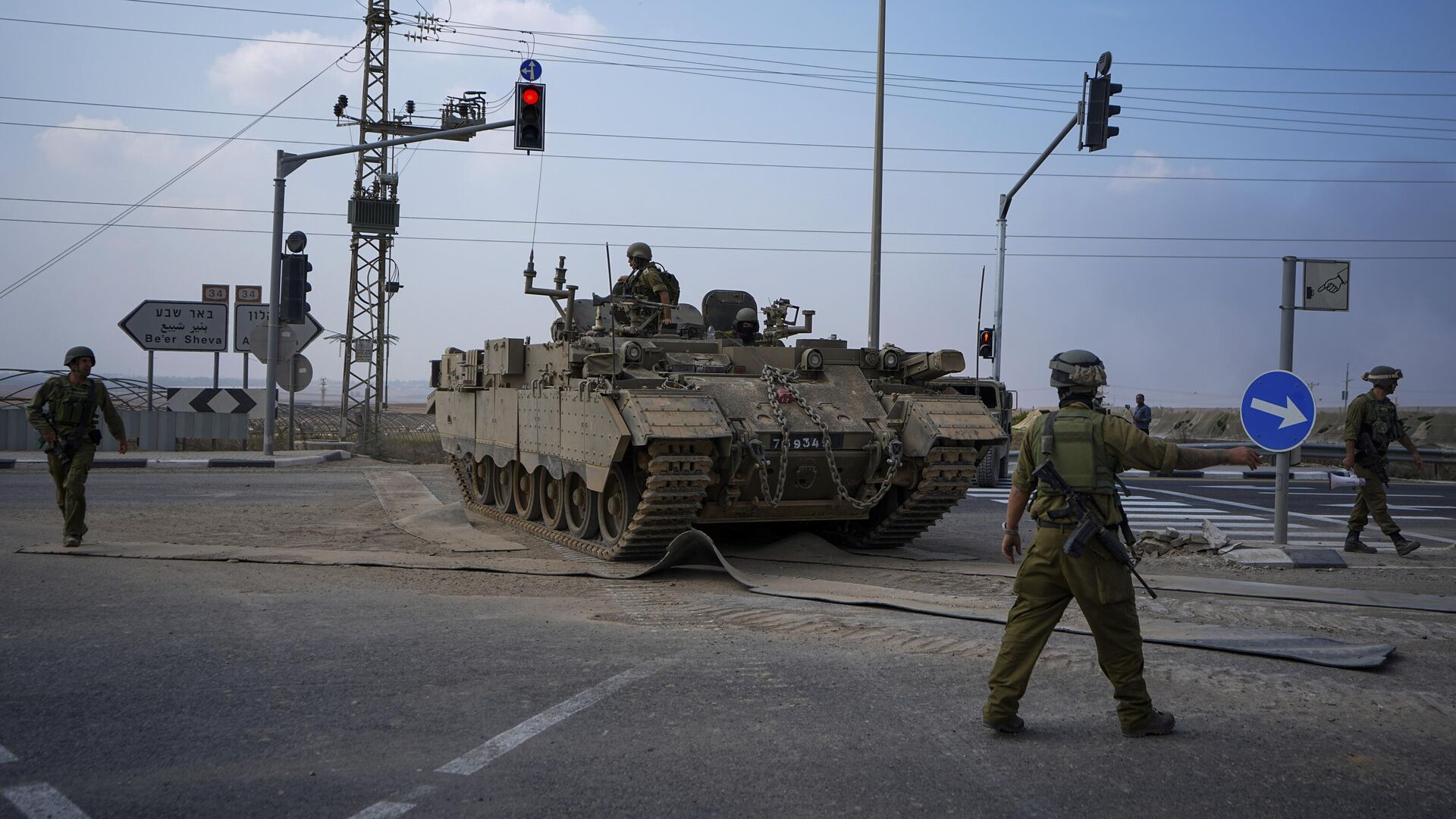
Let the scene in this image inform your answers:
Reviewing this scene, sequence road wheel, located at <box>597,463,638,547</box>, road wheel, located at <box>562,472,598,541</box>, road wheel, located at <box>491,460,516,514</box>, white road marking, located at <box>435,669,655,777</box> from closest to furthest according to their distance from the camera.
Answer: white road marking, located at <box>435,669,655,777</box>, road wheel, located at <box>597,463,638,547</box>, road wheel, located at <box>562,472,598,541</box>, road wheel, located at <box>491,460,516,514</box>

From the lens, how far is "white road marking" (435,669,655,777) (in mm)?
4543

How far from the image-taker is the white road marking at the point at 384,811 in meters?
3.98

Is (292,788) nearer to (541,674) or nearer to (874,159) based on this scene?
(541,674)

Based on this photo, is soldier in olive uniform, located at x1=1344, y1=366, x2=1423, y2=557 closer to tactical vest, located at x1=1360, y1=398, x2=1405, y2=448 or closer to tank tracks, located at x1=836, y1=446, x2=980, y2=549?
tactical vest, located at x1=1360, y1=398, x2=1405, y2=448

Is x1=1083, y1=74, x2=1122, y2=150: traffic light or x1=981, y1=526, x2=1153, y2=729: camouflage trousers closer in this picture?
x1=981, y1=526, x2=1153, y2=729: camouflage trousers

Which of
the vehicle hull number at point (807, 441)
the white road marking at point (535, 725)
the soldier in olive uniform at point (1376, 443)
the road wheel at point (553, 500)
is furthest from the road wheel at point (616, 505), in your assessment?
the soldier in olive uniform at point (1376, 443)

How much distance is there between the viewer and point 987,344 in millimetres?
24719

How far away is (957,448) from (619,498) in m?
3.21

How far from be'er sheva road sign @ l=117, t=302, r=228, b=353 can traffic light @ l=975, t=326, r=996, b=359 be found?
1538cm

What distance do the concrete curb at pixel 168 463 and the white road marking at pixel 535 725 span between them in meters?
17.9

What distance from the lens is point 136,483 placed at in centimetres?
1845

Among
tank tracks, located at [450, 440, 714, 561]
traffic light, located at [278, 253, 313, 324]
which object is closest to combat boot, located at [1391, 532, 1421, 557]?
tank tracks, located at [450, 440, 714, 561]

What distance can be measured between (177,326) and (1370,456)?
21.4m

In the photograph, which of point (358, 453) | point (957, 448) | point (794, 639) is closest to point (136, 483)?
point (358, 453)
